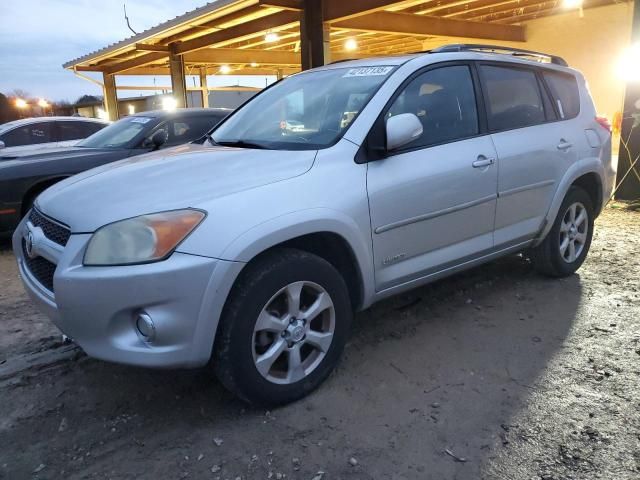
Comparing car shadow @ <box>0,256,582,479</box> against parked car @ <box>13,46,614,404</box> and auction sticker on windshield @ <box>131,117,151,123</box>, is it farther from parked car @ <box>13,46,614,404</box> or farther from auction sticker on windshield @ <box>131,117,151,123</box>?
auction sticker on windshield @ <box>131,117,151,123</box>

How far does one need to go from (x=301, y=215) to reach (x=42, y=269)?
4.43 ft

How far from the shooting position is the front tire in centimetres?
244

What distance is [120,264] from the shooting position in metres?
2.29

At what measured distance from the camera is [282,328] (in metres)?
2.62

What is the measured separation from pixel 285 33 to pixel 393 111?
10695mm

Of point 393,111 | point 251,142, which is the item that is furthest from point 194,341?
point 393,111

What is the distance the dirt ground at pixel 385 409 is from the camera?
2.33 m

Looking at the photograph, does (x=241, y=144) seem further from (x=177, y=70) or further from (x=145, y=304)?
(x=177, y=70)

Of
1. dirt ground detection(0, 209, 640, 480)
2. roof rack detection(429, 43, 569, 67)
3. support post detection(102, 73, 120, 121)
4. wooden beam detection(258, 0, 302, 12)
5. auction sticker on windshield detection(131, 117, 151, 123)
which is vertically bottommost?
dirt ground detection(0, 209, 640, 480)

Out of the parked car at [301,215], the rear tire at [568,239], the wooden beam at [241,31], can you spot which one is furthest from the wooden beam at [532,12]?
the parked car at [301,215]

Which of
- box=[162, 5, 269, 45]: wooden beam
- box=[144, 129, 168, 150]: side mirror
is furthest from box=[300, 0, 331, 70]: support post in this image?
box=[144, 129, 168, 150]: side mirror

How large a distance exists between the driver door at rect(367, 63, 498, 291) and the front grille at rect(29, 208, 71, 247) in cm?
154

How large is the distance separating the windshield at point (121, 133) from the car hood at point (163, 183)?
11.4 ft

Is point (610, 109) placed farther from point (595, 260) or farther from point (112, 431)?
point (112, 431)
